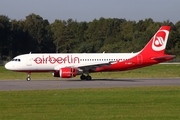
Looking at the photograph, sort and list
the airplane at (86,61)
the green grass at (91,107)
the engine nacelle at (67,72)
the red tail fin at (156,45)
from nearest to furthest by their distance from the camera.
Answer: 1. the green grass at (91,107)
2. the engine nacelle at (67,72)
3. the airplane at (86,61)
4. the red tail fin at (156,45)

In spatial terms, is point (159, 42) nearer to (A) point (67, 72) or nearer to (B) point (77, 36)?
(A) point (67, 72)

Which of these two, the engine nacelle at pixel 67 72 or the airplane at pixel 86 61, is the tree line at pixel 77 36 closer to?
the airplane at pixel 86 61

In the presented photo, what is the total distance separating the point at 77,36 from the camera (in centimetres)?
13775

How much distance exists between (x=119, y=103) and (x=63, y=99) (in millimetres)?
3283

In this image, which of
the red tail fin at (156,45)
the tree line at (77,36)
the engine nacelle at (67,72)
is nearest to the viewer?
the engine nacelle at (67,72)

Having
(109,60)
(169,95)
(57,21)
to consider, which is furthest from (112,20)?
(169,95)

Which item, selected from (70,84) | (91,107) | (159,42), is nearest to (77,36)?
(159,42)

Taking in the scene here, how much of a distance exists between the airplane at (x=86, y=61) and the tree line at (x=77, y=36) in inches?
2072

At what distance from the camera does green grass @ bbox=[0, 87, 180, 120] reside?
16.9 meters

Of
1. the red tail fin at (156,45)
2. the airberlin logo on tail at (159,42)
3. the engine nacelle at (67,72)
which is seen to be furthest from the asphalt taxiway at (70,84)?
the airberlin logo on tail at (159,42)

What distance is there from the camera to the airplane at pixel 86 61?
139 feet

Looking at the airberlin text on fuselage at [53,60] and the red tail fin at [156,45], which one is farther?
the red tail fin at [156,45]

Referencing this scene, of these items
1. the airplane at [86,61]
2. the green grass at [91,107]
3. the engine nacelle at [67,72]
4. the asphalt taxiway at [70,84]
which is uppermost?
the airplane at [86,61]

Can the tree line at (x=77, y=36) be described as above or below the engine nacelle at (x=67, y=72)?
above
